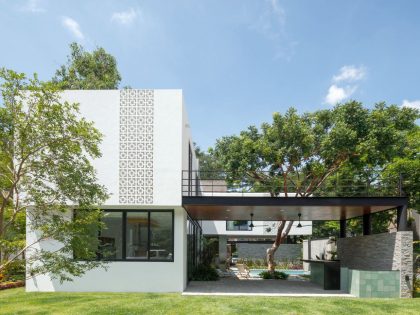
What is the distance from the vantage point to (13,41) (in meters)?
16.5

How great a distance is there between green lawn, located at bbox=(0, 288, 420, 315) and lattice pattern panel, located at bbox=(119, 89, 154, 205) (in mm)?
3254

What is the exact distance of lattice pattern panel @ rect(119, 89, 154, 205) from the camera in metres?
13.7

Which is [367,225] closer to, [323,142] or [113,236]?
[323,142]

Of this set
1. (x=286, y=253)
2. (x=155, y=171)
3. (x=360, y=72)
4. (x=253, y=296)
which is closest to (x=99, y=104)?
(x=155, y=171)

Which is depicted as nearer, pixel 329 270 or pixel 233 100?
pixel 329 270

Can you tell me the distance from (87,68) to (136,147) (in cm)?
2143

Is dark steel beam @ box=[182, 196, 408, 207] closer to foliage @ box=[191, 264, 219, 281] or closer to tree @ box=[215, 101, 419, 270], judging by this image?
foliage @ box=[191, 264, 219, 281]

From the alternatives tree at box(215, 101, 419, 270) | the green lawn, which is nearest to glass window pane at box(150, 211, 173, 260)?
the green lawn

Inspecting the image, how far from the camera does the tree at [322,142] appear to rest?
21062 millimetres

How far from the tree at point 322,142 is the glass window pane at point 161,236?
288 inches

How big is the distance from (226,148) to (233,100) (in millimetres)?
5028

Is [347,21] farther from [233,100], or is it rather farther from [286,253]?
[286,253]

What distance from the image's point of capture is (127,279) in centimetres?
1391

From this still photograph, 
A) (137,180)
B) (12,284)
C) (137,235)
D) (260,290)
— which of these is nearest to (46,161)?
(137,180)
